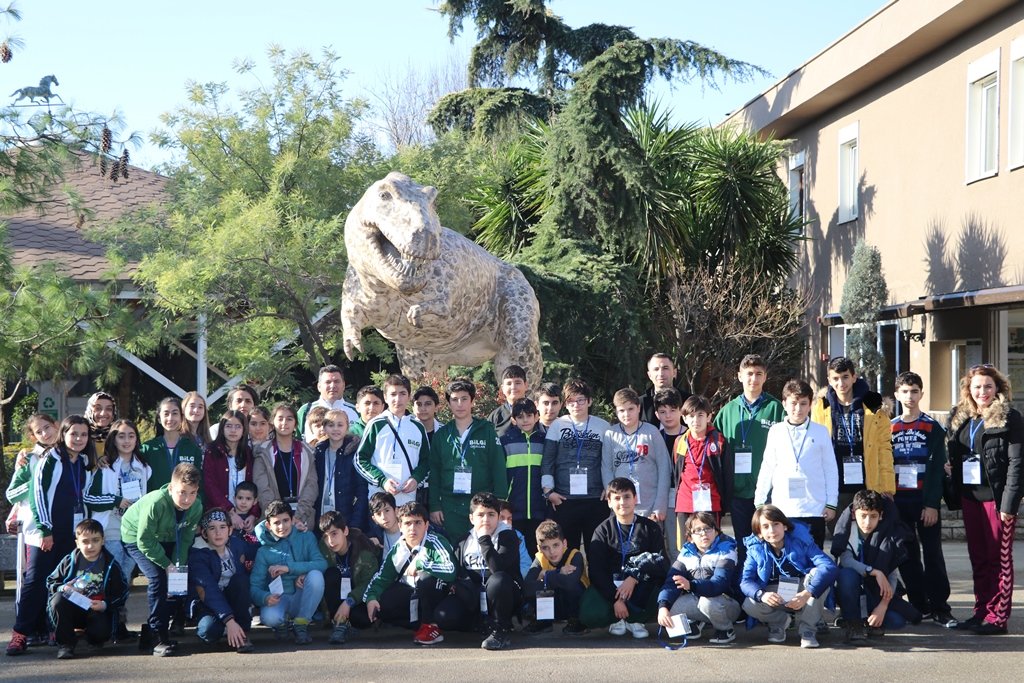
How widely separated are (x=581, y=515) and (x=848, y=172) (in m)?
11.4

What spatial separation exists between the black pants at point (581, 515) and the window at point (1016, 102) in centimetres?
734

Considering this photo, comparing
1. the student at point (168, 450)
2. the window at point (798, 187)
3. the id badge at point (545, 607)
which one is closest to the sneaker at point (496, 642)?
the id badge at point (545, 607)

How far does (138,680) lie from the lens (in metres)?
5.27

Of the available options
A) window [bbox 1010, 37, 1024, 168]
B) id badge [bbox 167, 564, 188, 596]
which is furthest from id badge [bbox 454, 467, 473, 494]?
window [bbox 1010, 37, 1024, 168]

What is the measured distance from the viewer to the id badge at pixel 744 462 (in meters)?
6.57

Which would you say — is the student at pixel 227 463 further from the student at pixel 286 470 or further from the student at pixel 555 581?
the student at pixel 555 581

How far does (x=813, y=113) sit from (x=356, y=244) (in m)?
12.1

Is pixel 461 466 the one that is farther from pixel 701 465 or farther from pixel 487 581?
pixel 701 465

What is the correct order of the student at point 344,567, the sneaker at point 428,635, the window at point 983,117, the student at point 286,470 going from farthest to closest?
the window at point 983,117 → the student at point 286,470 → the student at point 344,567 → the sneaker at point 428,635

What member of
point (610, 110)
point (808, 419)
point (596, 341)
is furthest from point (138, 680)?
point (610, 110)

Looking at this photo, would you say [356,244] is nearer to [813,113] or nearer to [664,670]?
[664,670]

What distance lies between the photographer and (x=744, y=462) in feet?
21.6

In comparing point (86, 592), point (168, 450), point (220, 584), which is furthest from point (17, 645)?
point (168, 450)

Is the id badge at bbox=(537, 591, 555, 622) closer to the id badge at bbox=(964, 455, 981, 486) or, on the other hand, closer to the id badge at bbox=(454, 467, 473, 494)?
the id badge at bbox=(454, 467, 473, 494)
